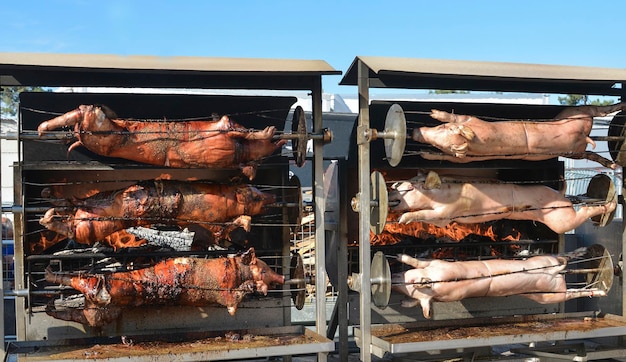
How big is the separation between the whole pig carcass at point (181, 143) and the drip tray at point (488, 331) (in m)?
1.70

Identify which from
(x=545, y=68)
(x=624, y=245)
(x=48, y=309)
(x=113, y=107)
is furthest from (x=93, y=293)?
(x=624, y=245)

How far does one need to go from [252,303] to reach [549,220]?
270cm

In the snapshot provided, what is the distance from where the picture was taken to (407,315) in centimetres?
630

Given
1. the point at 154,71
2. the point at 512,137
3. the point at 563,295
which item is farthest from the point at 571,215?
the point at 154,71

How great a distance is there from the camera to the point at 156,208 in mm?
5203

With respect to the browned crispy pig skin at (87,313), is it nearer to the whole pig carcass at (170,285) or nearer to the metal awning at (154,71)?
the whole pig carcass at (170,285)

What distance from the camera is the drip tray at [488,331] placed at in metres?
5.25

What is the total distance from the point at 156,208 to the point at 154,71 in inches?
40.8

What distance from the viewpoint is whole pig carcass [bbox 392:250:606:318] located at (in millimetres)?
5578

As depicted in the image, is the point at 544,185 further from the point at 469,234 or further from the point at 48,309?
the point at 48,309

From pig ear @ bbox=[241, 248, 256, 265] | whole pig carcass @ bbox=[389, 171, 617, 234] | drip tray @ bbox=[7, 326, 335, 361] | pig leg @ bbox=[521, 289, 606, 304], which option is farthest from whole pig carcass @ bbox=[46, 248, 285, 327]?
pig leg @ bbox=[521, 289, 606, 304]

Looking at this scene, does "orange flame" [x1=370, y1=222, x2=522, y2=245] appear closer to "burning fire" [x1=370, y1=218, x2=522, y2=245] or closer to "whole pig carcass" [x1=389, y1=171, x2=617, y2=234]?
"burning fire" [x1=370, y1=218, x2=522, y2=245]

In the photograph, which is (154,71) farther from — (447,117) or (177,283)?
(447,117)

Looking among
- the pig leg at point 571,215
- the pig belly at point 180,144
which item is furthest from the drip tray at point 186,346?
the pig leg at point 571,215
